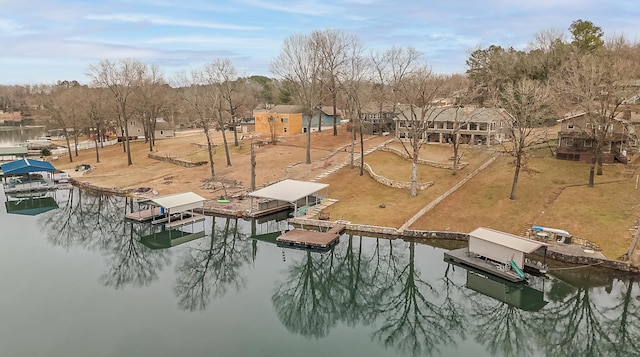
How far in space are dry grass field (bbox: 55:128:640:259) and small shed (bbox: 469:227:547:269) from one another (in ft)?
14.1

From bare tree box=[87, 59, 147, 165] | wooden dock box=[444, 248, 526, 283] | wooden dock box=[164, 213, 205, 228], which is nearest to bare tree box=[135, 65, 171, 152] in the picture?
bare tree box=[87, 59, 147, 165]

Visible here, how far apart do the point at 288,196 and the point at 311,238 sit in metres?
6.34

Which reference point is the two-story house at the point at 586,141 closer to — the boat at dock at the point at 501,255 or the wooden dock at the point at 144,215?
the boat at dock at the point at 501,255

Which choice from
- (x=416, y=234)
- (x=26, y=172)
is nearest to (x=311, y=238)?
(x=416, y=234)

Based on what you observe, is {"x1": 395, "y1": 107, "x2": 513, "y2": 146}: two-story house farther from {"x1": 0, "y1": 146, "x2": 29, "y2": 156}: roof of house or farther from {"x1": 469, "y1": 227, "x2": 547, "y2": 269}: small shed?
{"x1": 0, "y1": 146, "x2": 29, "y2": 156}: roof of house

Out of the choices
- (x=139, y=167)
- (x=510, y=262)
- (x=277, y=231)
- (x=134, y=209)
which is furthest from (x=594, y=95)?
(x=139, y=167)

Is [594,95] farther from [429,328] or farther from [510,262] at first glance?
[429,328]

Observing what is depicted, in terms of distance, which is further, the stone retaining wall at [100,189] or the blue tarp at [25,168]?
the blue tarp at [25,168]

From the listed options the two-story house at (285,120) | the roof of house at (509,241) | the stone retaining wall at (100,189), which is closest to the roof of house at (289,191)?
the roof of house at (509,241)

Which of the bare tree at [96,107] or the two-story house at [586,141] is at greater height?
the bare tree at [96,107]

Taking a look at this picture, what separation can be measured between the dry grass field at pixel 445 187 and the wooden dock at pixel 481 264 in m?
4.11

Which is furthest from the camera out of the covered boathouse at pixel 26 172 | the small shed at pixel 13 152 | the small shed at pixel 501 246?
the small shed at pixel 13 152

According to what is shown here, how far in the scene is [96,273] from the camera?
30.2 metres

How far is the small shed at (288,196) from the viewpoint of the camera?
3945 cm
